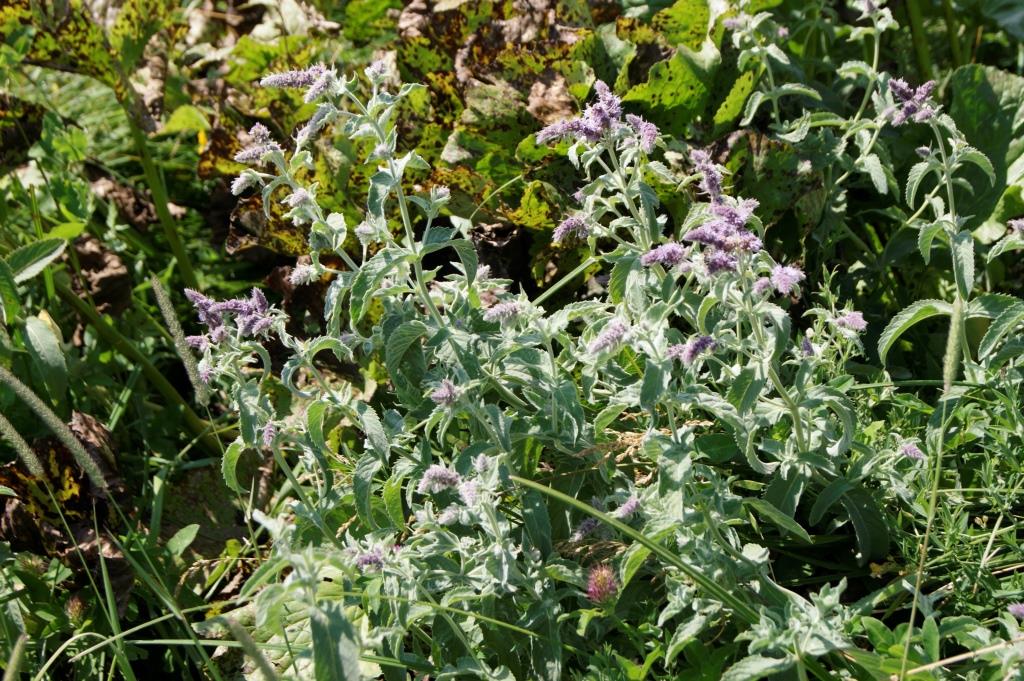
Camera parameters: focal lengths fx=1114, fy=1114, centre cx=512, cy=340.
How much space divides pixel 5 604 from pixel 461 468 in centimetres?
112

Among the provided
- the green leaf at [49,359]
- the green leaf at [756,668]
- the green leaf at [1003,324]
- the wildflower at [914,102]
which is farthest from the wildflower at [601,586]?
the green leaf at [49,359]

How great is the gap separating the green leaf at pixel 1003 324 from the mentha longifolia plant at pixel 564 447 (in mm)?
271

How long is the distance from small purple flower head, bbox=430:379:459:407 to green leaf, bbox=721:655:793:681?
0.59m

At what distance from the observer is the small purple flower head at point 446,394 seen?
5.84ft

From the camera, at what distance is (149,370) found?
2953 mm

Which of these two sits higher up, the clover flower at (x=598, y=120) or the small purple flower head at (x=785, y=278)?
the clover flower at (x=598, y=120)

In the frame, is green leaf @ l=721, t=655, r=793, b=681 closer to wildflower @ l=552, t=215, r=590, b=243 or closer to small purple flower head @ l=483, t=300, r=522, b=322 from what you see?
small purple flower head @ l=483, t=300, r=522, b=322

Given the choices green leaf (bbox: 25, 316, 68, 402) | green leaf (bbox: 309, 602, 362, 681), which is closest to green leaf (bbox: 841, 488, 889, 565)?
green leaf (bbox: 309, 602, 362, 681)

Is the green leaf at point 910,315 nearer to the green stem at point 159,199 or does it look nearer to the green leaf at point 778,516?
the green leaf at point 778,516

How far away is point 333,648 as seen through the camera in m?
1.48

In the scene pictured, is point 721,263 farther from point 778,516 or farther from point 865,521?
point 865,521

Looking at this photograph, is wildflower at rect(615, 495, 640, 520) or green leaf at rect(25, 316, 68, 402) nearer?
wildflower at rect(615, 495, 640, 520)

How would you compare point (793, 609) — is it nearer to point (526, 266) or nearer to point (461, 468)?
point (461, 468)

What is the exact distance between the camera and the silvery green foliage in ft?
5.78
